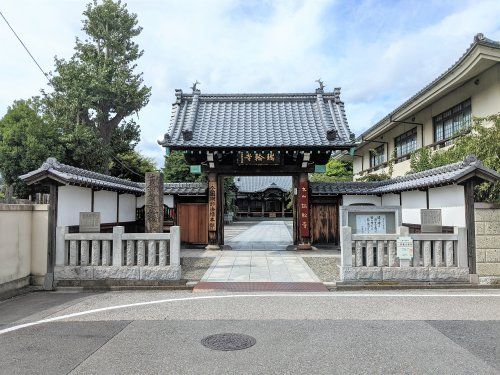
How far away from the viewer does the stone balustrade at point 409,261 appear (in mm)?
8789

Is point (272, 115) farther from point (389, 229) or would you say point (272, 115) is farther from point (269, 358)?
point (269, 358)

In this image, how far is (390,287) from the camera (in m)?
8.59

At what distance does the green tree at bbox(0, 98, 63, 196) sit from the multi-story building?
1775 centimetres

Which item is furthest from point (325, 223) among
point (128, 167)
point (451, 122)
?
point (128, 167)

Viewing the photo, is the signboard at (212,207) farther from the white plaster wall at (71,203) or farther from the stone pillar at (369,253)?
the stone pillar at (369,253)

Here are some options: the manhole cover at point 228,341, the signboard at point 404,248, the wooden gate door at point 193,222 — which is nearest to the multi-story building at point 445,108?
the signboard at point 404,248

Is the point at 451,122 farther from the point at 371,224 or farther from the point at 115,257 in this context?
the point at 115,257

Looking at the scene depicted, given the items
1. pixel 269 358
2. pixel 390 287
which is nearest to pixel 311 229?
pixel 390 287

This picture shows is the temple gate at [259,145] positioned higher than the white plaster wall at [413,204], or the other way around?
the temple gate at [259,145]

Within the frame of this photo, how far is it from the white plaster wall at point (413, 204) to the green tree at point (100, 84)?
1760cm

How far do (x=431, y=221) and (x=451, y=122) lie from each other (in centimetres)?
917

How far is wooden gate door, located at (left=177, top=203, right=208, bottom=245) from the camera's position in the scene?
15.9 m

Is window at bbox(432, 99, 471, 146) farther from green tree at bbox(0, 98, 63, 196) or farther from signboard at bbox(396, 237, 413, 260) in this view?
green tree at bbox(0, 98, 63, 196)

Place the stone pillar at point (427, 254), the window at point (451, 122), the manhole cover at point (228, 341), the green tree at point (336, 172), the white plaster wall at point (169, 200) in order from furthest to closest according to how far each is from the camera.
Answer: the green tree at point (336, 172)
the white plaster wall at point (169, 200)
the window at point (451, 122)
the stone pillar at point (427, 254)
the manhole cover at point (228, 341)
